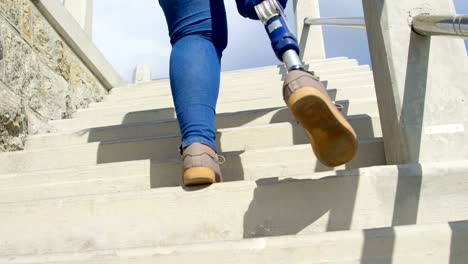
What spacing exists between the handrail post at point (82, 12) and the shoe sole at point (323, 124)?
2.86m

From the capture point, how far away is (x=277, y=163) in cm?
135

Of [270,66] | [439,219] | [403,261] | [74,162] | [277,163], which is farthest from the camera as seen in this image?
[270,66]

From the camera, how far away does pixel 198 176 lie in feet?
3.52

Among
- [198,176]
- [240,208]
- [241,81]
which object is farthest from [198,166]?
[241,81]

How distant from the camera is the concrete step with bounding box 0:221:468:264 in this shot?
2.62ft

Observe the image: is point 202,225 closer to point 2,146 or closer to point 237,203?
point 237,203

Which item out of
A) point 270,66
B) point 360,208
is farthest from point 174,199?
point 270,66

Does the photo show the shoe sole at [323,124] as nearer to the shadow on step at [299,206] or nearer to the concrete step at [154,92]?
the shadow on step at [299,206]

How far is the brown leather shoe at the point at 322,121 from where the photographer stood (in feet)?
2.96

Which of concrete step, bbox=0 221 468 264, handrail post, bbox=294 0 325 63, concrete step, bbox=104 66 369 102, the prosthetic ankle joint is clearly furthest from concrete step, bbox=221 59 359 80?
concrete step, bbox=0 221 468 264

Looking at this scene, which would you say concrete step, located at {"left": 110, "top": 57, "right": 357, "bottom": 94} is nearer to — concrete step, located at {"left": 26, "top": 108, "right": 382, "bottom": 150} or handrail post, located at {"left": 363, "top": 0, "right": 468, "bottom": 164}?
concrete step, located at {"left": 26, "top": 108, "right": 382, "bottom": 150}

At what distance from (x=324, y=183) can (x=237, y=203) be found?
208 millimetres

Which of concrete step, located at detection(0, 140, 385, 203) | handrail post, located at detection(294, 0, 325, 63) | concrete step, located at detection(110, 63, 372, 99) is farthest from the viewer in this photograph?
handrail post, located at detection(294, 0, 325, 63)

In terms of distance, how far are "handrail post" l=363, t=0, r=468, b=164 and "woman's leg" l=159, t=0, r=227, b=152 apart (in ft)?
1.51
